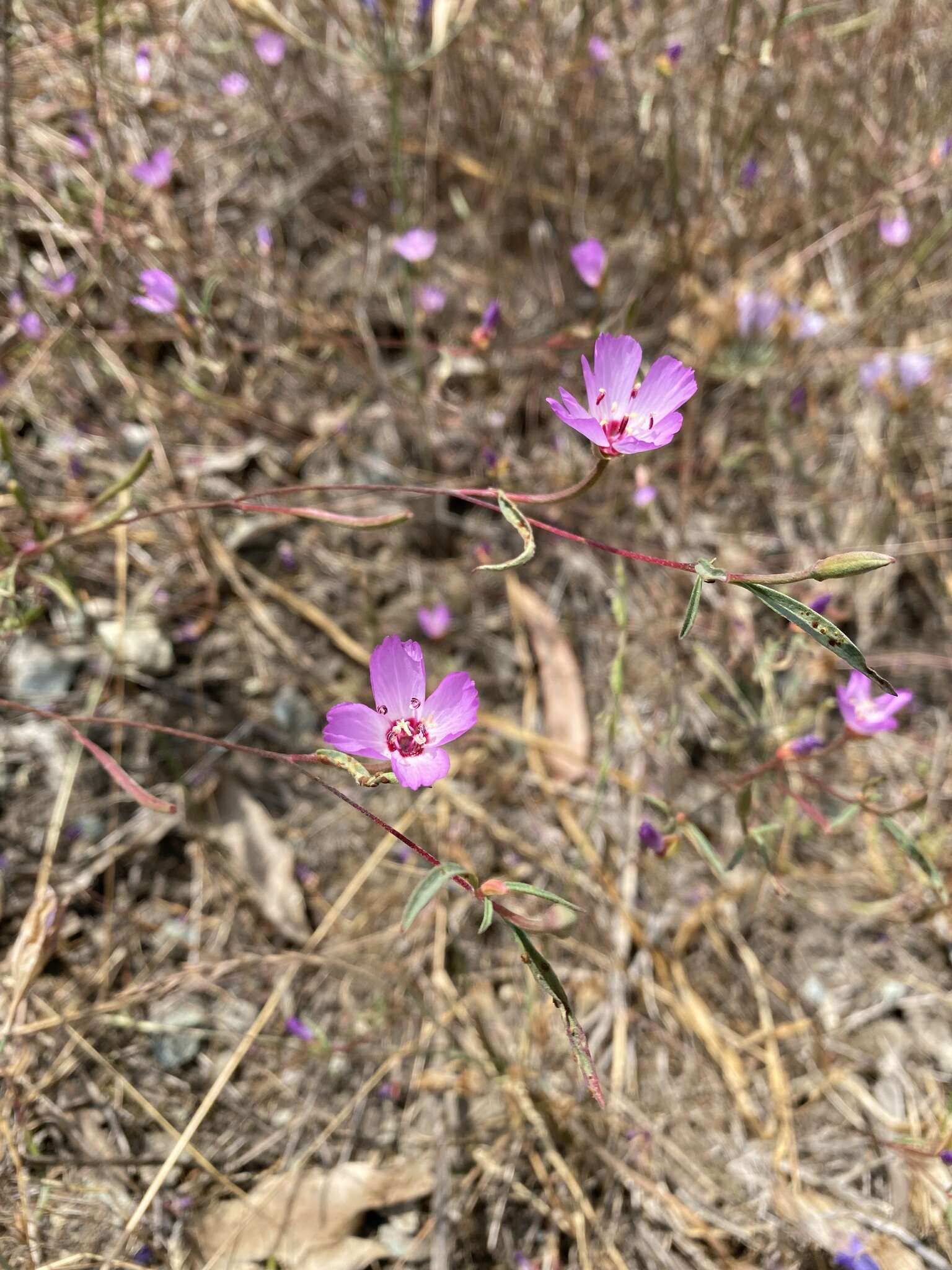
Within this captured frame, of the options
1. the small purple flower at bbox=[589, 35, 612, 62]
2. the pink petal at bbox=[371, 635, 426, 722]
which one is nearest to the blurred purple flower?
the small purple flower at bbox=[589, 35, 612, 62]

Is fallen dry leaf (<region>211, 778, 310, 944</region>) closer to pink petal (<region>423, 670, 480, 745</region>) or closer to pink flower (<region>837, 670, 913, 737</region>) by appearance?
pink petal (<region>423, 670, 480, 745</region>)

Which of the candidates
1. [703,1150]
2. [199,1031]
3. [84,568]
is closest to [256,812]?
[199,1031]

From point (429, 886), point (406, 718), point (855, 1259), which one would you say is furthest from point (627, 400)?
point (855, 1259)

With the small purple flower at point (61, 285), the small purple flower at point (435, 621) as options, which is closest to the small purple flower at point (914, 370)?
the small purple flower at point (435, 621)

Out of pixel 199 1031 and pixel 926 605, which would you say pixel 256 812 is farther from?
pixel 926 605

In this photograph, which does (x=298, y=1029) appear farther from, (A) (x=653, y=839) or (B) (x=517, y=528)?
(B) (x=517, y=528)
